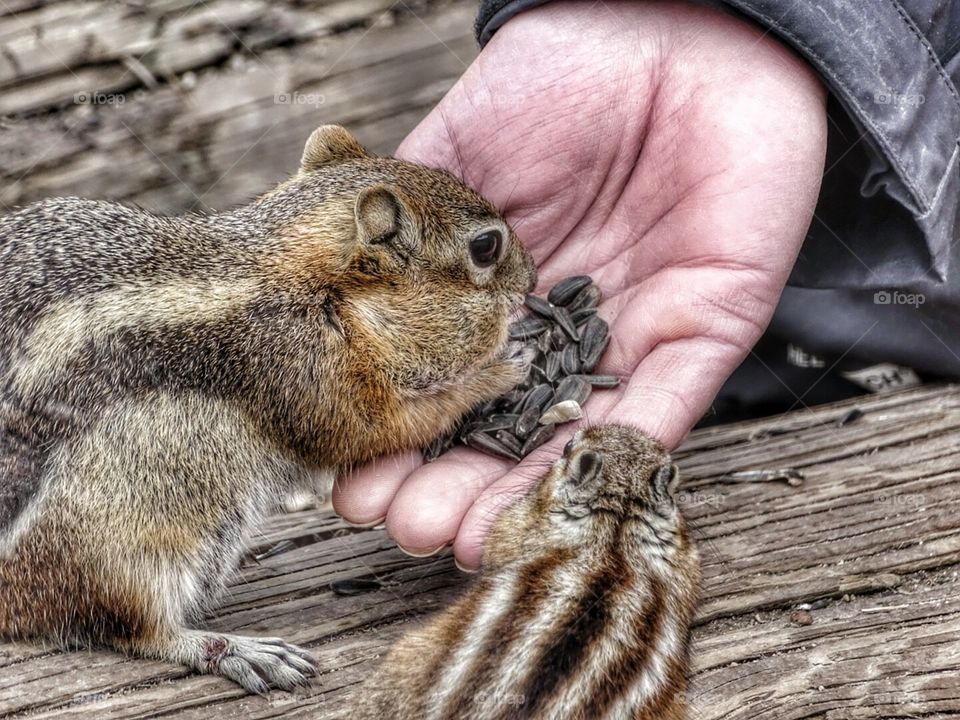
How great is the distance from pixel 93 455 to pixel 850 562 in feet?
7.02

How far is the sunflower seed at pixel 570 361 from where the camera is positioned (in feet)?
A: 13.1

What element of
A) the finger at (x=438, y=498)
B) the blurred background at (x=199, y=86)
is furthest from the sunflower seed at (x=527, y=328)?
the blurred background at (x=199, y=86)

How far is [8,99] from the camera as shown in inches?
219

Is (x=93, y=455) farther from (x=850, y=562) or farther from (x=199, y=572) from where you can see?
(x=850, y=562)

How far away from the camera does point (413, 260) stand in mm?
3795

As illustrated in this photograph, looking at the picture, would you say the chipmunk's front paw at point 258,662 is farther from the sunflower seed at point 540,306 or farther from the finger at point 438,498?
the sunflower seed at point 540,306

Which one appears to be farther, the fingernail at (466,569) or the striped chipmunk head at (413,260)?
the striped chipmunk head at (413,260)

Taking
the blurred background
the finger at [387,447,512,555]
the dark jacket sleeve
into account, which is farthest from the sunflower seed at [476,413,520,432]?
the blurred background

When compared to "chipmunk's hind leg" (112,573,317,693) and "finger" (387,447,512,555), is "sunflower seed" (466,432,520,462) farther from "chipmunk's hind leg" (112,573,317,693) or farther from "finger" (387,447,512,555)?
"chipmunk's hind leg" (112,573,317,693)

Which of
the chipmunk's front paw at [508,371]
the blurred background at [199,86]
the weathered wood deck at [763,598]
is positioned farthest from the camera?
the blurred background at [199,86]

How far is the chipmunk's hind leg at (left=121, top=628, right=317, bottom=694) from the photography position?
10.1ft

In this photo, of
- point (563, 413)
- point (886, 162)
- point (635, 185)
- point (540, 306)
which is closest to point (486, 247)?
point (540, 306)

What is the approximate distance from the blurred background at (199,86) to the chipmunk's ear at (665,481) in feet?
10.4

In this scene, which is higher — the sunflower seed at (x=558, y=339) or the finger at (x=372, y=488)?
the sunflower seed at (x=558, y=339)
